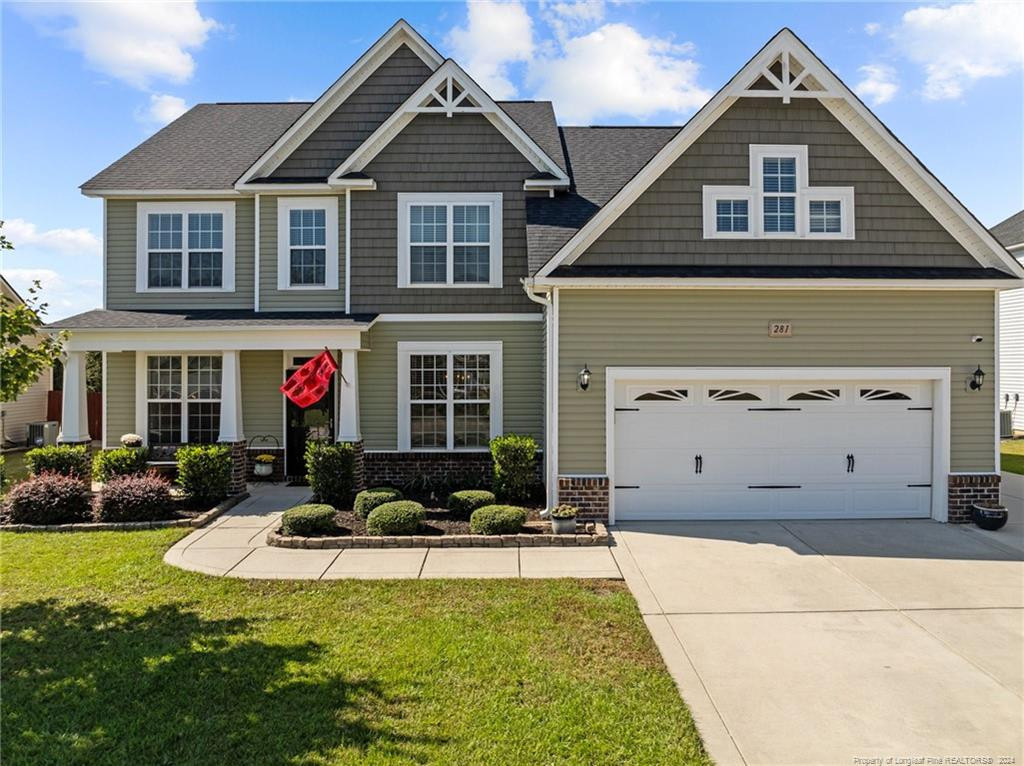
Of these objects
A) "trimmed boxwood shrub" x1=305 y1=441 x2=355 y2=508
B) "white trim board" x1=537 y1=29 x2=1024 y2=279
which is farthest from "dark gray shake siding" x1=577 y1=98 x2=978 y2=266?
"trimmed boxwood shrub" x1=305 y1=441 x2=355 y2=508

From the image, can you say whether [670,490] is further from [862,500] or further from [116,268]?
[116,268]

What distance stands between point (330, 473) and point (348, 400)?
1664 millimetres

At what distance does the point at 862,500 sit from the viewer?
34.0 feet

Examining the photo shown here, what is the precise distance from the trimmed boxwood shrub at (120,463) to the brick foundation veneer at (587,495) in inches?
325

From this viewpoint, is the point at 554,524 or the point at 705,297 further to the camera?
the point at 705,297

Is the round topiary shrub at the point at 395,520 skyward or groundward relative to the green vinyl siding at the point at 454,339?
groundward

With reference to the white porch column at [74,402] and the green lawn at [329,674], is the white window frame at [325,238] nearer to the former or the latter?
the white porch column at [74,402]

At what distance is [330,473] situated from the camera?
1095 cm

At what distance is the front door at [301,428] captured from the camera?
1341 centimetres

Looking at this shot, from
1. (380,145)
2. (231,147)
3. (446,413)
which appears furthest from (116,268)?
(446,413)

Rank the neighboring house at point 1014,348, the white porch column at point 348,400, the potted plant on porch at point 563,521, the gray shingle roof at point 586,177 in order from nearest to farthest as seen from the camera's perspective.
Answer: the potted plant on porch at point 563,521 < the gray shingle roof at point 586,177 < the white porch column at point 348,400 < the neighboring house at point 1014,348

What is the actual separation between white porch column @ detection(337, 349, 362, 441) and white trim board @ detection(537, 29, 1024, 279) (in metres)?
4.54

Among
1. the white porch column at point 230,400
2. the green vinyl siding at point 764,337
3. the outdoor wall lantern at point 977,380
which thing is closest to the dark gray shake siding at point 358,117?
the white porch column at point 230,400

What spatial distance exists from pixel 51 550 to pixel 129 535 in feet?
3.21
